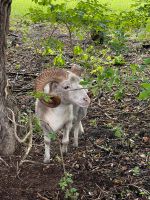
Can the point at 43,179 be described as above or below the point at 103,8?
below

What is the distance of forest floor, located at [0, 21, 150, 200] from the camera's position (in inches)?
269

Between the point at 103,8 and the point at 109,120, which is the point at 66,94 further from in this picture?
the point at 103,8

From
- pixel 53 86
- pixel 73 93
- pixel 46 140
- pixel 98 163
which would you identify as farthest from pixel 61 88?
pixel 98 163

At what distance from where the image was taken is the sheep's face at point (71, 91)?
24.6ft

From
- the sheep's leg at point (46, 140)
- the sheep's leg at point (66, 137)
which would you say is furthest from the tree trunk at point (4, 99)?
the sheep's leg at point (66, 137)

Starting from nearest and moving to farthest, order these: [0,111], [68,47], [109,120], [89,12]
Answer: [0,111] < [109,120] < [89,12] < [68,47]

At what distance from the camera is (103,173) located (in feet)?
24.1

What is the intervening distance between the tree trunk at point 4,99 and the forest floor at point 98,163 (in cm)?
18

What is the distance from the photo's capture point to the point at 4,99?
761 centimetres

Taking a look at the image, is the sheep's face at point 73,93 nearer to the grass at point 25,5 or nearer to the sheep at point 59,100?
the sheep at point 59,100

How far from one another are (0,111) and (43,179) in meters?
1.25

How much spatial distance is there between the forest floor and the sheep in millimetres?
414

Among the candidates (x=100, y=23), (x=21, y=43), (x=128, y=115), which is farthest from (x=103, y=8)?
(x=21, y=43)

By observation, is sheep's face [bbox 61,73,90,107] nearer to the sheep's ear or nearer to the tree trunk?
the sheep's ear
